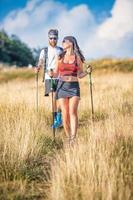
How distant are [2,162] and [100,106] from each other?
280 inches

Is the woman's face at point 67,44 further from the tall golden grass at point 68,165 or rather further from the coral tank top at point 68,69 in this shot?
the tall golden grass at point 68,165

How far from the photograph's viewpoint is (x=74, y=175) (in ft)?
22.5

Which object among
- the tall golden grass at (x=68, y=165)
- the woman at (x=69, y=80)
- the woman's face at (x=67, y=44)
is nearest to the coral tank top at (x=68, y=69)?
the woman at (x=69, y=80)

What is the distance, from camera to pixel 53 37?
40.6 ft

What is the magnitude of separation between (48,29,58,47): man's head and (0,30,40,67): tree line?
55915 millimetres

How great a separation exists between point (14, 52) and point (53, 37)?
192 feet

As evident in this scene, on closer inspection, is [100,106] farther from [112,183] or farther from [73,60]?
[112,183]

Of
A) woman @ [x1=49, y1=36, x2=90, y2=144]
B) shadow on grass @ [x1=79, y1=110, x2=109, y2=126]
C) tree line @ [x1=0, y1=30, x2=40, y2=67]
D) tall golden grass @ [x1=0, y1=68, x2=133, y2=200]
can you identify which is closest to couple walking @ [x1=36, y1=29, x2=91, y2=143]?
woman @ [x1=49, y1=36, x2=90, y2=144]

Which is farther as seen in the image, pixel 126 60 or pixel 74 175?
pixel 126 60

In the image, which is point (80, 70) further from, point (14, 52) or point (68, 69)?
point (14, 52)

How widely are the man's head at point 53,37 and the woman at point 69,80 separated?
188cm

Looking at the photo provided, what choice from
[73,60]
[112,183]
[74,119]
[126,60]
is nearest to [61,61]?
[73,60]

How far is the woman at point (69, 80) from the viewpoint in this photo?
10.2m

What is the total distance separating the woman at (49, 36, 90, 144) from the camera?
33.6 ft
